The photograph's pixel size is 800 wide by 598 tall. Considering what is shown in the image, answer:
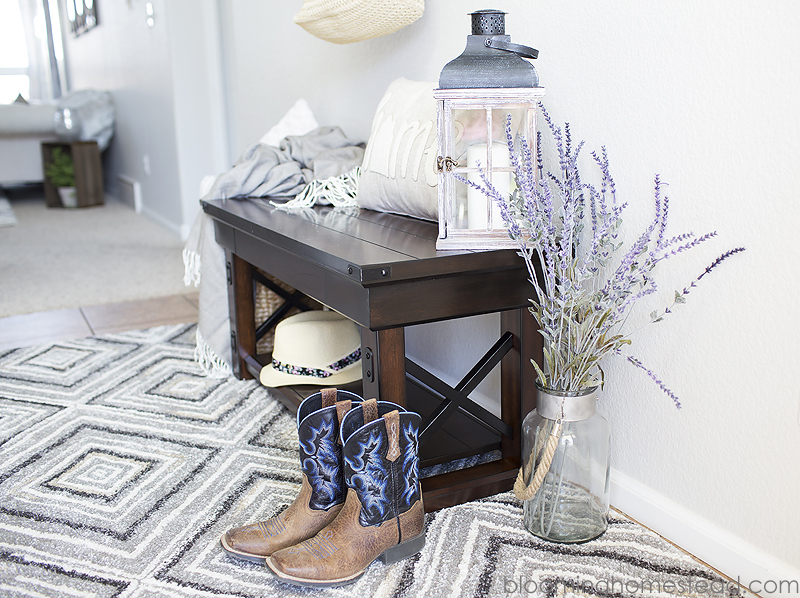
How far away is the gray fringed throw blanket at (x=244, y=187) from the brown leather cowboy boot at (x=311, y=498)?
0.88 meters

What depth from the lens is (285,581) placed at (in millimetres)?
1032

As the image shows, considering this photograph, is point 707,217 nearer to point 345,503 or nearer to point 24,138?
point 345,503

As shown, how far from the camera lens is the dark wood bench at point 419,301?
1.11 m

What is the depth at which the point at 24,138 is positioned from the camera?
18.3 ft

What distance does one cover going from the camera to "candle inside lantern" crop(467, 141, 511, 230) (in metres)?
1.14

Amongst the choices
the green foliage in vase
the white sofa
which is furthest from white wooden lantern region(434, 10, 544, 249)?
the white sofa

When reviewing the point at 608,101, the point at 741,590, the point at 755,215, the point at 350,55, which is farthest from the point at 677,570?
the point at 350,55

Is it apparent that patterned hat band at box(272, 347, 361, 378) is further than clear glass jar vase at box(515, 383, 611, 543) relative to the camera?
Yes

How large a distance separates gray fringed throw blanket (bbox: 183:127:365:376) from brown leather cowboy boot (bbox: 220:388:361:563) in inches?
34.8

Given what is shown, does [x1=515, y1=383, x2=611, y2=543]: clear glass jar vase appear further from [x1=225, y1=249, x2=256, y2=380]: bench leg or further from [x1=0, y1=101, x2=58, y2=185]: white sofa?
[x1=0, y1=101, x2=58, y2=185]: white sofa

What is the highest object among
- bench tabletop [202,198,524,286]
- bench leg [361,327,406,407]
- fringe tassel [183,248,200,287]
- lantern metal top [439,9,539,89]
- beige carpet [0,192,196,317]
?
lantern metal top [439,9,539,89]

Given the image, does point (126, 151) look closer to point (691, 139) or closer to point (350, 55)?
point (350, 55)

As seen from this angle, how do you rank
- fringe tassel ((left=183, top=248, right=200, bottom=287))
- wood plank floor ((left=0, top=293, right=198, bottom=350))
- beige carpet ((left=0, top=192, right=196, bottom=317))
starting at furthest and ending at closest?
beige carpet ((left=0, top=192, right=196, bottom=317)), wood plank floor ((left=0, top=293, right=198, bottom=350)), fringe tassel ((left=183, top=248, right=200, bottom=287))

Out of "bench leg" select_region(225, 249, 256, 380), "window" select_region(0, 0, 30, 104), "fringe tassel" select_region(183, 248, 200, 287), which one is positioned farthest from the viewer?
"window" select_region(0, 0, 30, 104)
